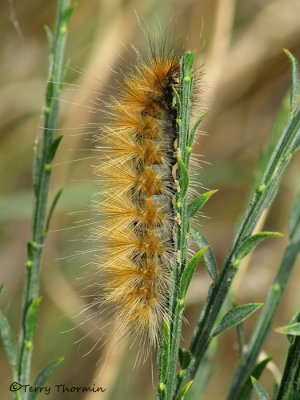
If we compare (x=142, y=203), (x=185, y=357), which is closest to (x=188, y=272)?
(x=185, y=357)

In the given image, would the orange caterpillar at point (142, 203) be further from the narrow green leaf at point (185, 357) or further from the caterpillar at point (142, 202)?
the narrow green leaf at point (185, 357)

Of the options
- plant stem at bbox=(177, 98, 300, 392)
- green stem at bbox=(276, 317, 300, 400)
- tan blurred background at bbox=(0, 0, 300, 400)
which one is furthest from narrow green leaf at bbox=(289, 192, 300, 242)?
tan blurred background at bbox=(0, 0, 300, 400)

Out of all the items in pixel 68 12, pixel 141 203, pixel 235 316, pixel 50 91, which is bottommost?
pixel 235 316

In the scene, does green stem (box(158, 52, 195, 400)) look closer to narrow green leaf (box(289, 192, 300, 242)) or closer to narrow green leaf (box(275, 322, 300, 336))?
narrow green leaf (box(275, 322, 300, 336))

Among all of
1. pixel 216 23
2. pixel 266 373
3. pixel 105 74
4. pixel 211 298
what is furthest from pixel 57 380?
pixel 211 298

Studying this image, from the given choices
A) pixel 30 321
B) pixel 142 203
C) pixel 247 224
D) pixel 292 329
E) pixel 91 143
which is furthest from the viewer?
pixel 91 143

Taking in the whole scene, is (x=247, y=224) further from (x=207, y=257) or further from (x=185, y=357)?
(x=185, y=357)

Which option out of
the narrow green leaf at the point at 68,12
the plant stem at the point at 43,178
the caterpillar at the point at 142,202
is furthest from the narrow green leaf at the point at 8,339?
the narrow green leaf at the point at 68,12
